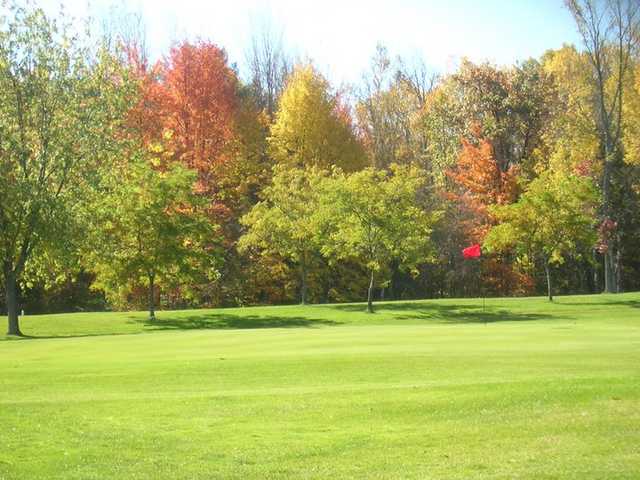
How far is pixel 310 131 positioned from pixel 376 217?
1609cm

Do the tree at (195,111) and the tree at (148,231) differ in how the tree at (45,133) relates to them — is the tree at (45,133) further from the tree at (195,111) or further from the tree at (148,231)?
the tree at (195,111)

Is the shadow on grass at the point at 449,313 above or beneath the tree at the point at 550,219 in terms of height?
beneath

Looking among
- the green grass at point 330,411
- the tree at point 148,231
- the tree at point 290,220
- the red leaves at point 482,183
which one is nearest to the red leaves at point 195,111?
the tree at point 290,220

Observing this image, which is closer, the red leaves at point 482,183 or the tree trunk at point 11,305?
the tree trunk at point 11,305

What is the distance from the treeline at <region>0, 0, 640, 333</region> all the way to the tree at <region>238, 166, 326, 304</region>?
0.46 ft

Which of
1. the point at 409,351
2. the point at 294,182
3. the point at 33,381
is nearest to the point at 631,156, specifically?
the point at 294,182

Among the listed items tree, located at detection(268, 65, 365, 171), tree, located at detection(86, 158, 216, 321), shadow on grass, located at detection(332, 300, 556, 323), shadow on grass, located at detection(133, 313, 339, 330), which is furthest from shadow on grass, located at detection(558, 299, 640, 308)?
tree, located at detection(268, 65, 365, 171)

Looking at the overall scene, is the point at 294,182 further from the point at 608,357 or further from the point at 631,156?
the point at 608,357

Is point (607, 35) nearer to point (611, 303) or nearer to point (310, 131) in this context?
point (611, 303)

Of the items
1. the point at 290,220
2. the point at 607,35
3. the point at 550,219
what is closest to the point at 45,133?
the point at 290,220

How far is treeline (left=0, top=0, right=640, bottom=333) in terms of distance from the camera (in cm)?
3547

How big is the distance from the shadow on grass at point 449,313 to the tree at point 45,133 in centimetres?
1597

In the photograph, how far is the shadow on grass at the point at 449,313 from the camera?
1594 inches

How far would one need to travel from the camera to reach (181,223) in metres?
42.8
